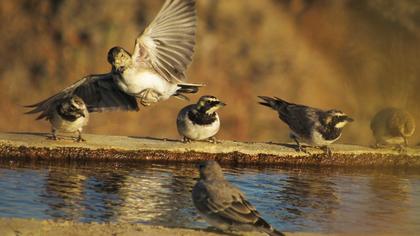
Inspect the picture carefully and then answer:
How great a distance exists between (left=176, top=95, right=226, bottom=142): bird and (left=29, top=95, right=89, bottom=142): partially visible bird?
1.19m

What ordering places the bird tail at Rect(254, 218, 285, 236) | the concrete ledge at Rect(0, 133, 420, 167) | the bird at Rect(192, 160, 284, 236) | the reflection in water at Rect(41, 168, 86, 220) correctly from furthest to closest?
the concrete ledge at Rect(0, 133, 420, 167)
the reflection in water at Rect(41, 168, 86, 220)
the bird at Rect(192, 160, 284, 236)
the bird tail at Rect(254, 218, 285, 236)

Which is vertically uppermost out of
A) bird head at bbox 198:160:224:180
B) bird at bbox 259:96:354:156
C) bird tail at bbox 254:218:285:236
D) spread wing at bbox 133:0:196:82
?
spread wing at bbox 133:0:196:82

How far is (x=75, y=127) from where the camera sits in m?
11.7

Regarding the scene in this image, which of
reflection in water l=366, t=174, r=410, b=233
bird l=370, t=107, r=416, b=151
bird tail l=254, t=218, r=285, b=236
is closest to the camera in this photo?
bird tail l=254, t=218, r=285, b=236

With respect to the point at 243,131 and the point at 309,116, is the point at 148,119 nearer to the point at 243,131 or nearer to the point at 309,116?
the point at 243,131

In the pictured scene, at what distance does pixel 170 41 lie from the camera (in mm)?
10820

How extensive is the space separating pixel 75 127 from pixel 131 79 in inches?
51.9

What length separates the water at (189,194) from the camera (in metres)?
8.30

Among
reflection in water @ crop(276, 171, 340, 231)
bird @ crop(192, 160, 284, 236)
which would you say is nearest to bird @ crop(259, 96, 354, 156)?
reflection in water @ crop(276, 171, 340, 231)

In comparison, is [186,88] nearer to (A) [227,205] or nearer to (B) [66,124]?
(B) [66,124]

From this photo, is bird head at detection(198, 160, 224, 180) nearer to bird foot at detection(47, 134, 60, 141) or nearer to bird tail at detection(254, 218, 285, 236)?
bird tail at detection(254, 218, 285, 236)

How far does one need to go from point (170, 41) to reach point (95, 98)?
1751 mm

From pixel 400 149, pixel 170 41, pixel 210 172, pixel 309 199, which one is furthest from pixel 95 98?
pixel 210 172

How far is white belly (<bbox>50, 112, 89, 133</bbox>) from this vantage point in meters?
11.7
